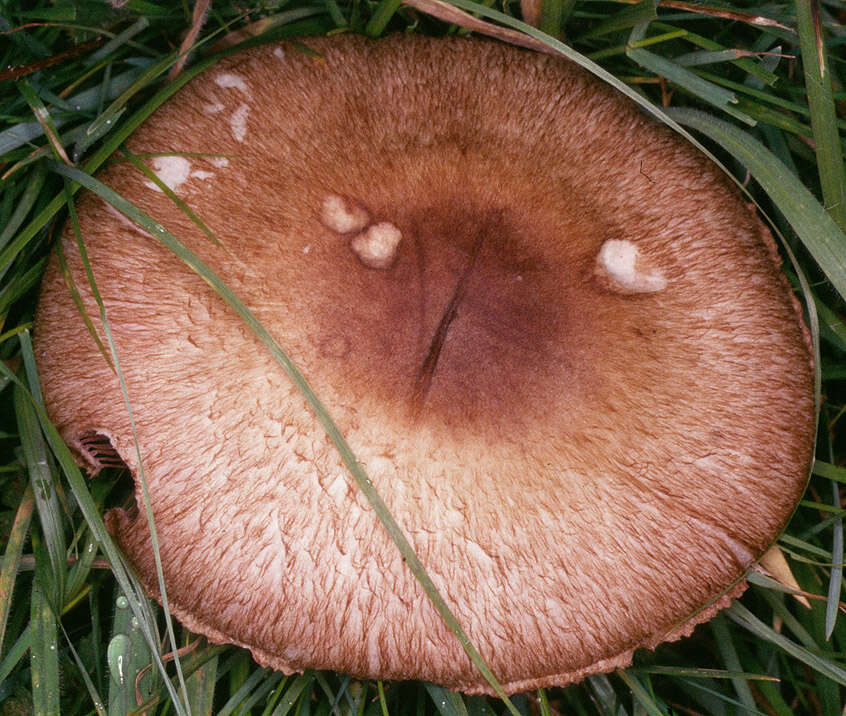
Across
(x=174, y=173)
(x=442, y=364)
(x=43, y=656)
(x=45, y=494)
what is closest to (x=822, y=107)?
Result: (x=442, y=364)

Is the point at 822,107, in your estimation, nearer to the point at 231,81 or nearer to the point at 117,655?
the point at 231,81

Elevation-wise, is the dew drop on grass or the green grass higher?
the green grass

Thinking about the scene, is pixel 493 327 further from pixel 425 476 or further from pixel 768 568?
pixel 768 568

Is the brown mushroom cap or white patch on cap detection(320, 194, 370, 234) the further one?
white patch on cap detection(320, 194, 370, 234)

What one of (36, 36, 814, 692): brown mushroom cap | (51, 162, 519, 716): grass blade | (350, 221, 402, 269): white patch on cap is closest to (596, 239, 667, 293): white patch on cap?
(36, 36, 814, 692): brown mushroom cap

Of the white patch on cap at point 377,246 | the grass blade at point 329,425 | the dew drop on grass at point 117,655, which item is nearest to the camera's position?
the grass blade at point 329,425

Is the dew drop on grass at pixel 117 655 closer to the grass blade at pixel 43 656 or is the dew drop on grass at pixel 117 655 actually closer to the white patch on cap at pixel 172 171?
the grass blade at pixel 43 656

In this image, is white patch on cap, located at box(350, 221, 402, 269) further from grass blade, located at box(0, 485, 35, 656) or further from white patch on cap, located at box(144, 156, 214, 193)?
grass blade, located at box(0, 485, 35, 656)

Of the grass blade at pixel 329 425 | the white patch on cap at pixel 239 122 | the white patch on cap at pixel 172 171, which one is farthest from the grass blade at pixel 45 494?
the white patch on cap at pixel 239 122
